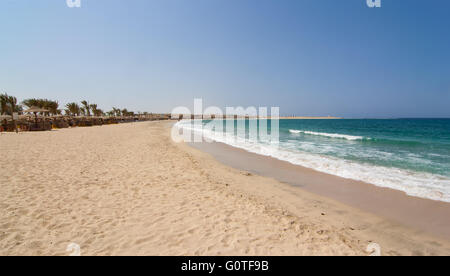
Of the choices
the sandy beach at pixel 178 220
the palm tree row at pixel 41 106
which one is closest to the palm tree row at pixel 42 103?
the palm tree row at pixel 41 106

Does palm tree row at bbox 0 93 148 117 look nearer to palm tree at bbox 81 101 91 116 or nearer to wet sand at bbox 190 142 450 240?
palm tree at bbox 81 101 91 116

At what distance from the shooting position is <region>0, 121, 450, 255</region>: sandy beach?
3.10m

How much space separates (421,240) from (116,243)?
5.63 m

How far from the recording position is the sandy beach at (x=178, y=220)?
3.10 metres

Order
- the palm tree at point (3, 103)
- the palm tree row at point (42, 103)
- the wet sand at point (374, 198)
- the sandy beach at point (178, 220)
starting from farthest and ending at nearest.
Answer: the palm tree row at point (42, 103), the palm tree at point (3, 103), the wet sand at point (374, 198), the sandy beach at point (178, 220)

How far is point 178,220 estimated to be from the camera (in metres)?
3.91

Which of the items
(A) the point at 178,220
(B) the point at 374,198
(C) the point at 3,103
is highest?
(C) the point at 3,103

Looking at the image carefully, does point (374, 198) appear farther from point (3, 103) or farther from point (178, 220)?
point (3, 103)


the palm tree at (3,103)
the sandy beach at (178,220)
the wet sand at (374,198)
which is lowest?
the wet sand at (374,198)

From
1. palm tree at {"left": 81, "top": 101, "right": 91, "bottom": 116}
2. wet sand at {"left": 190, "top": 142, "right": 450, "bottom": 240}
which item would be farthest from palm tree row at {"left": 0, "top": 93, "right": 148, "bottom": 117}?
wet sand at {"left": 190, "top": 142, "right": 450, "bottom": 240}

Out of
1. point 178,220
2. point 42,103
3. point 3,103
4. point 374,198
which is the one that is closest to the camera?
point 178,220

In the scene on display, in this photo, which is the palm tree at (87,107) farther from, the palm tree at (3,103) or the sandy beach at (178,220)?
the sandy beach at (178,220)

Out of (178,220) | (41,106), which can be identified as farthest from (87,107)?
(178,220)

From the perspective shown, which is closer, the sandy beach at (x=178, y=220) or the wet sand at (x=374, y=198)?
the sandy beach at (x=178, y=220)
